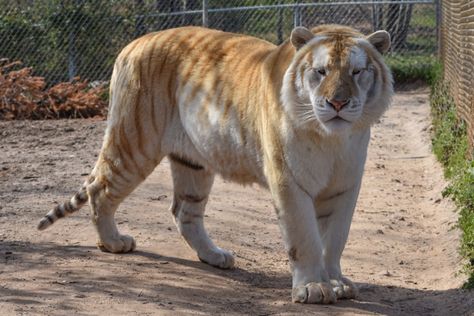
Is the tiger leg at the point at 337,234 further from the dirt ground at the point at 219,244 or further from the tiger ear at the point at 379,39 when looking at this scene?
the tiger ear at the point at 379,39

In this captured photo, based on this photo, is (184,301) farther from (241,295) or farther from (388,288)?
(388,288)

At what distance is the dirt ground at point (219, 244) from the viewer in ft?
17.1

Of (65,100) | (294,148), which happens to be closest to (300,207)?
(294,148)

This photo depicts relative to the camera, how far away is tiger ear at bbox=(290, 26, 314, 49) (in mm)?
5258

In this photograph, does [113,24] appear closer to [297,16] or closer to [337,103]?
[297,16]

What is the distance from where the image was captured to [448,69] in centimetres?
1061

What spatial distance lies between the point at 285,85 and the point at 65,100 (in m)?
7.96

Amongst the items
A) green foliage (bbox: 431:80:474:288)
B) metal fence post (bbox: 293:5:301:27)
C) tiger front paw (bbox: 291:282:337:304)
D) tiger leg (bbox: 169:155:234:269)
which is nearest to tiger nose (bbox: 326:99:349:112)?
tiger front paw (bbox: 291:282:337:304)

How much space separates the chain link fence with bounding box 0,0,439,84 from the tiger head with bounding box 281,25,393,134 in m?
8.77

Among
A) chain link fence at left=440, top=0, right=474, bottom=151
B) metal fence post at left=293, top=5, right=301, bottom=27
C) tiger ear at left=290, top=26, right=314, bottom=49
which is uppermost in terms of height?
tiger ear at left=290, top=26, right=314, bottom=49

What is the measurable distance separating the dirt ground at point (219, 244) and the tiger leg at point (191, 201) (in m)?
0.14

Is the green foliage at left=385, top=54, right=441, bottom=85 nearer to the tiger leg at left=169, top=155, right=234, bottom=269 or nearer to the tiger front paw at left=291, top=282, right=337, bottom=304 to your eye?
the tiger leg at left=169, top=155, right=234, bottom=269

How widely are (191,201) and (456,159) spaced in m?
2.75

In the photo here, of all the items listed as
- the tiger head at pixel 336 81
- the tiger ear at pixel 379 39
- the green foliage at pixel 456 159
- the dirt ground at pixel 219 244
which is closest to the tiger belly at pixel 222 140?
the tiger head at pixel 336 81
